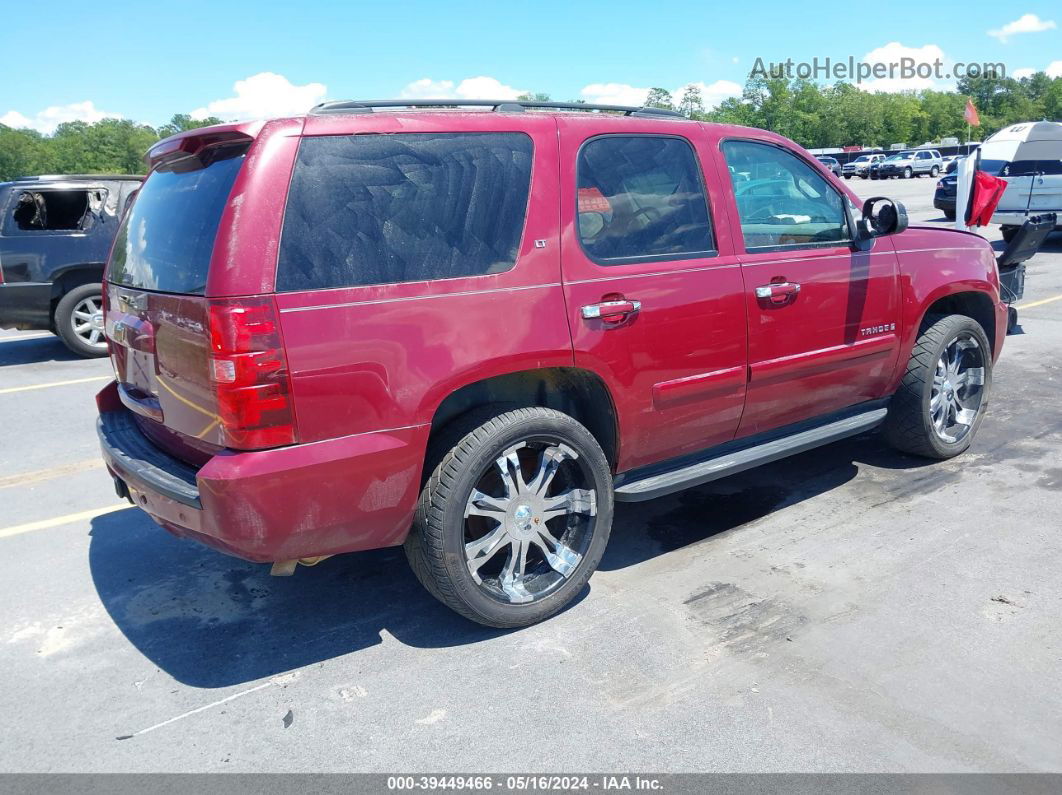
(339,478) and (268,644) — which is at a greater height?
(339,478)

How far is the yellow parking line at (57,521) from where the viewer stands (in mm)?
4586

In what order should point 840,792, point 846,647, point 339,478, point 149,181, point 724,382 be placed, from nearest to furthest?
1. point 840,792
2. point 339,478
3. point 846,647
4. point 149,181
5. point 724,382

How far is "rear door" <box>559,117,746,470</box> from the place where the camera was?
11.5 ft

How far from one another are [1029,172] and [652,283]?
14.1 meters

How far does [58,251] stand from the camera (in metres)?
9.18

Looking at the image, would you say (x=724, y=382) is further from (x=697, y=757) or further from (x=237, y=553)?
(x=237, y=553)

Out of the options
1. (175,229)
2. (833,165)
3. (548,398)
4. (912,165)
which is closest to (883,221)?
(548,398)

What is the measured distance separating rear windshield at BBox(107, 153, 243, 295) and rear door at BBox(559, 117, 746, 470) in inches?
51.4

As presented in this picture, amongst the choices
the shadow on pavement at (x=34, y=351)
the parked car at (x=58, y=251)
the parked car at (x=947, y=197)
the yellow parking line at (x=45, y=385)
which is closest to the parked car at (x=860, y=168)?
the parked car at (x=947, y=197)

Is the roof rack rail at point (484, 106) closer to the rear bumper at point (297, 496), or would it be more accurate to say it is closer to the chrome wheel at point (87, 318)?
the rear bumper at point (297, 496)

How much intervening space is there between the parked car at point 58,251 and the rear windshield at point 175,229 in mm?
5945

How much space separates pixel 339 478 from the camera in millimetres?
2957

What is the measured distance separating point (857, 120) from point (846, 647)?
371 feet

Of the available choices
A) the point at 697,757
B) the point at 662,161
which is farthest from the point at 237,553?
the point at 662,161
